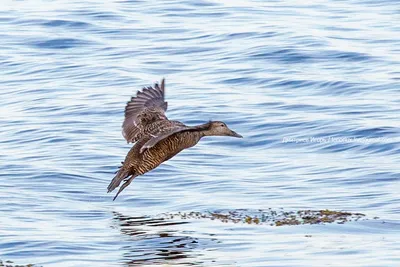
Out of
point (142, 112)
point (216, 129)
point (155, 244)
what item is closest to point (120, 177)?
point (142, 112)

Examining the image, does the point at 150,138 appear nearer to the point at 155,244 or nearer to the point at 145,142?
the point at 145,142

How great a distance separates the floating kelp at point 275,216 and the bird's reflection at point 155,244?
429mm

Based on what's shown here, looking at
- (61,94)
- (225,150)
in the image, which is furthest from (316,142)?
(61,94)

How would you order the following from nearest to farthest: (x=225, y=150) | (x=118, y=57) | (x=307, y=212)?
(x=307, y=212) → (x=225, y=150) → (x=118, y=57)

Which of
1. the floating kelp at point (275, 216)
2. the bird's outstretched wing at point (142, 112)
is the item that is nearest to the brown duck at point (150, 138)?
the bird's outstretched wing at point (142, 112)

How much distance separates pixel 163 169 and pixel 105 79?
6.96 m

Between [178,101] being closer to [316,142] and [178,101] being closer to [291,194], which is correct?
[316,142]

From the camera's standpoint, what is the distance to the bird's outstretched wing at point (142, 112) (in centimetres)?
1277

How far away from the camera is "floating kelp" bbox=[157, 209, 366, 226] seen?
1232 centimetres

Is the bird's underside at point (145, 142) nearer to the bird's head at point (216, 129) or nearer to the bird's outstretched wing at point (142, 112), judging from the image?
Result: the bird's outstretched wing at point (142, 112)

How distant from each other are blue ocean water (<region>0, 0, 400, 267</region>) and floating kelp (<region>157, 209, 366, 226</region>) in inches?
9.5

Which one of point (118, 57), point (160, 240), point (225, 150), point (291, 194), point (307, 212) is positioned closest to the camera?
point (160, 240)

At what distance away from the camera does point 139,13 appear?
29.5 m

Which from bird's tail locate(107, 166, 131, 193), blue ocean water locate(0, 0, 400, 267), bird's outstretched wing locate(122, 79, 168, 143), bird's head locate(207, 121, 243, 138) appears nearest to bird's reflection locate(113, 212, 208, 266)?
blue ocean water locate(0, 0, 400, 267)
